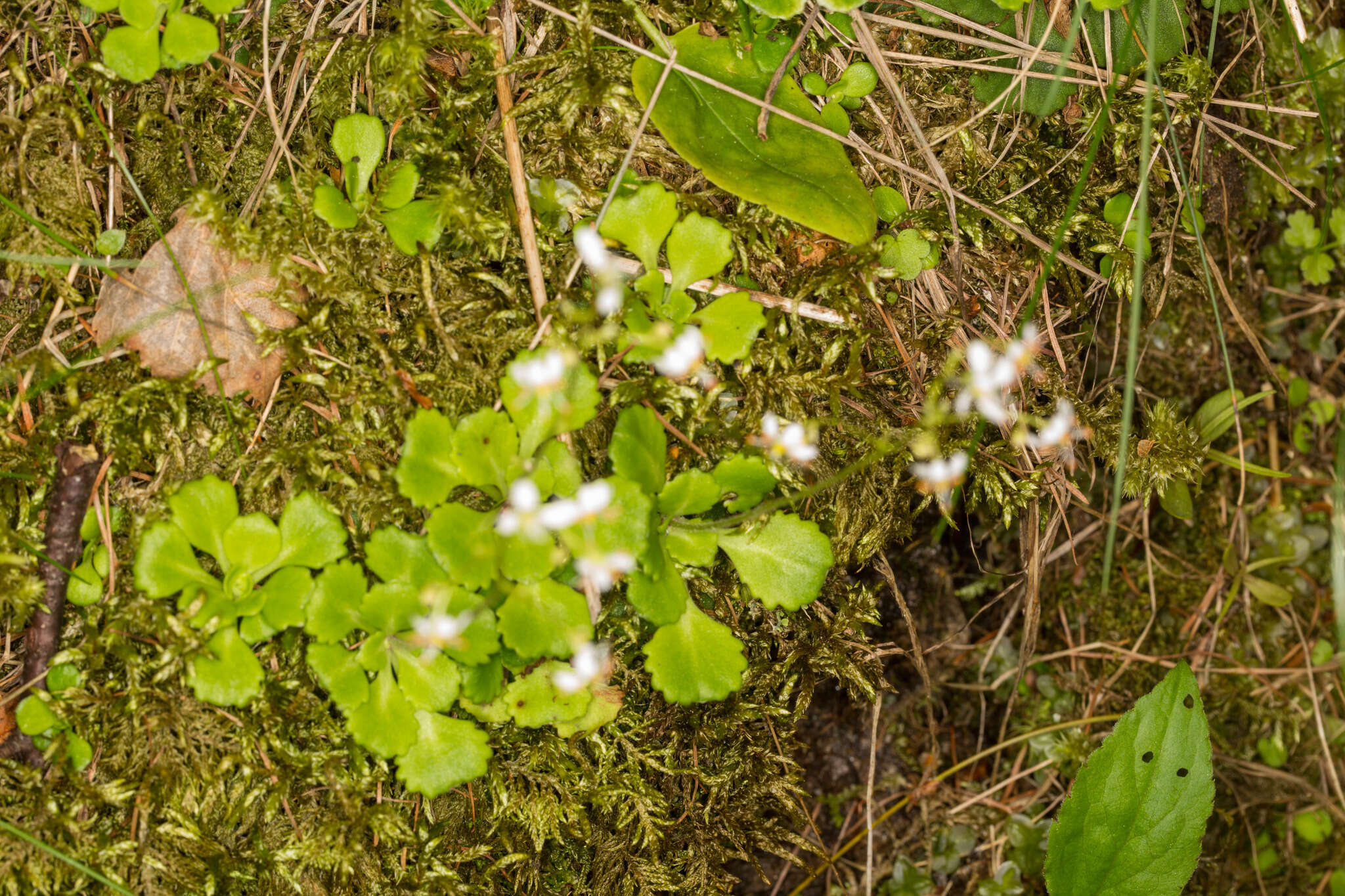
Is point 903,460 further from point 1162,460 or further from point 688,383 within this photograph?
point 1162,460

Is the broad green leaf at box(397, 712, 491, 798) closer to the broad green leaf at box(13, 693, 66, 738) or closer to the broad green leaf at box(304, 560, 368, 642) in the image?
the broad green leaf at box(304, 560, 368, 642)

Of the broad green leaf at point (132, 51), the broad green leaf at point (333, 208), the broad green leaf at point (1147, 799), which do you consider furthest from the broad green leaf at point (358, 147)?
the broad green leaf at point (1147, 799)

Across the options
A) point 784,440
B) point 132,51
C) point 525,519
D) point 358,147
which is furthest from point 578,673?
point 132,51

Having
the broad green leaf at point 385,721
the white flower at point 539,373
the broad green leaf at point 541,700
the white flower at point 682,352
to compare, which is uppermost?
the white flower at point 682,352

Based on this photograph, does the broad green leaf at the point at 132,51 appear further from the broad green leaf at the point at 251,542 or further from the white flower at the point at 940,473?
the white flower at the point at 940,473

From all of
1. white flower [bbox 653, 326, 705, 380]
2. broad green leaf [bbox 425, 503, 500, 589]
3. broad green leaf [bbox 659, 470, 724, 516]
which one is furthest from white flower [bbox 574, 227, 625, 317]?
broad green leaf [bbox 425, 503, 500, 589]
